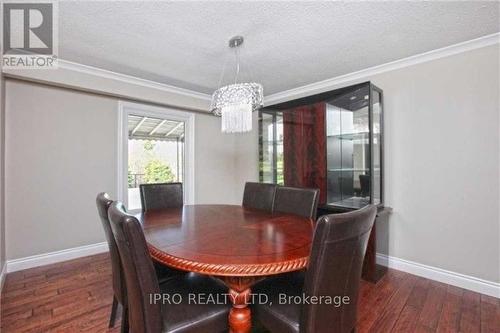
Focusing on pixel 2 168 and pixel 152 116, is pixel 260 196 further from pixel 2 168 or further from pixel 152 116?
pixel 2 168

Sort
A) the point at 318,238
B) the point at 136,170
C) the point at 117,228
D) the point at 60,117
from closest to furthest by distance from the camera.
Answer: the point at 318,238, the point at 117,228, the point at 60,117, the point at 136,170

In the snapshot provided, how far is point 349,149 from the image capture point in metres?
3.00

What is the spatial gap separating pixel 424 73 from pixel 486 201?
54.7 inches

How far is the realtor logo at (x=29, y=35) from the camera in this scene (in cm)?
181

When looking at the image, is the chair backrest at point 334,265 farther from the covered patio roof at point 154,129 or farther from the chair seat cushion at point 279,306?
the covered patio roof at point 154,129

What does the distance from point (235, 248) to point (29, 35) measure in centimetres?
267

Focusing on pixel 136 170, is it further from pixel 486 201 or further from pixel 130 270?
pixel 486 201

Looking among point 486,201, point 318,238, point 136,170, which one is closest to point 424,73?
point 486,201

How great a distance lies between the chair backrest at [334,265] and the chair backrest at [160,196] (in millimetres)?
1918

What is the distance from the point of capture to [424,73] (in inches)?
98.7

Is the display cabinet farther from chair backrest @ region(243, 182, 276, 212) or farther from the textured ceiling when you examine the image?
chair backrest @ region(243, 182, 276, 212)

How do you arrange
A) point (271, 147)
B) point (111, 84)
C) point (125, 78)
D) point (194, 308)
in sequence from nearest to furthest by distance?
point (194, 308) → point (111, 84) → point (125, 78) → point (271, 147)

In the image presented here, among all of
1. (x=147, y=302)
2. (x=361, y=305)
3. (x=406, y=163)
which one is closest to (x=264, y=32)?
(x=406, y=163)

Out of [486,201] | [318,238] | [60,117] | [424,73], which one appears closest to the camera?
[318,238]
